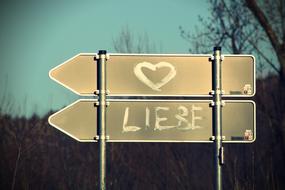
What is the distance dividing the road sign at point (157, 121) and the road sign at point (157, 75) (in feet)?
0.38

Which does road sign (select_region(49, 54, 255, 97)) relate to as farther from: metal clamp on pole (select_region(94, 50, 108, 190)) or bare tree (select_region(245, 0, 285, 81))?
bare tree (select_region(245, 0, 285, 81))

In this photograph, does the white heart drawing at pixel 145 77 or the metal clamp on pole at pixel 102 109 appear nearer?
the metal clamp on pole at pixel 102 109

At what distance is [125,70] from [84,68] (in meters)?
0.42

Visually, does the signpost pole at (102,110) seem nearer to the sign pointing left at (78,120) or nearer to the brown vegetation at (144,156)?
the sign pointing left at (78,120)

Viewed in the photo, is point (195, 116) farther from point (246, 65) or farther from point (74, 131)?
point (74, 131)

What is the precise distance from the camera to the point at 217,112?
6902 mm

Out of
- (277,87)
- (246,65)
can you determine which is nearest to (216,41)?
(277,87)

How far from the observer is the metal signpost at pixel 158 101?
22.2ft

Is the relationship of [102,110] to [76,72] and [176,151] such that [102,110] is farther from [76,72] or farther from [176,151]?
[176,151]

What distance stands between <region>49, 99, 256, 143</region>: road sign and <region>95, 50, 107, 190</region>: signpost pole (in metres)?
0.06

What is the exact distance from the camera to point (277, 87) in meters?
15.8

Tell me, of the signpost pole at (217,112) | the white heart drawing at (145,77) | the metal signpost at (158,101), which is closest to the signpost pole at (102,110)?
the metal signpost at (158,101)

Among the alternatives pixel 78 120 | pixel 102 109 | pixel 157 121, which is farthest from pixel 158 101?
pixel 78 120

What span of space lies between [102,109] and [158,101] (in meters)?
0.58
